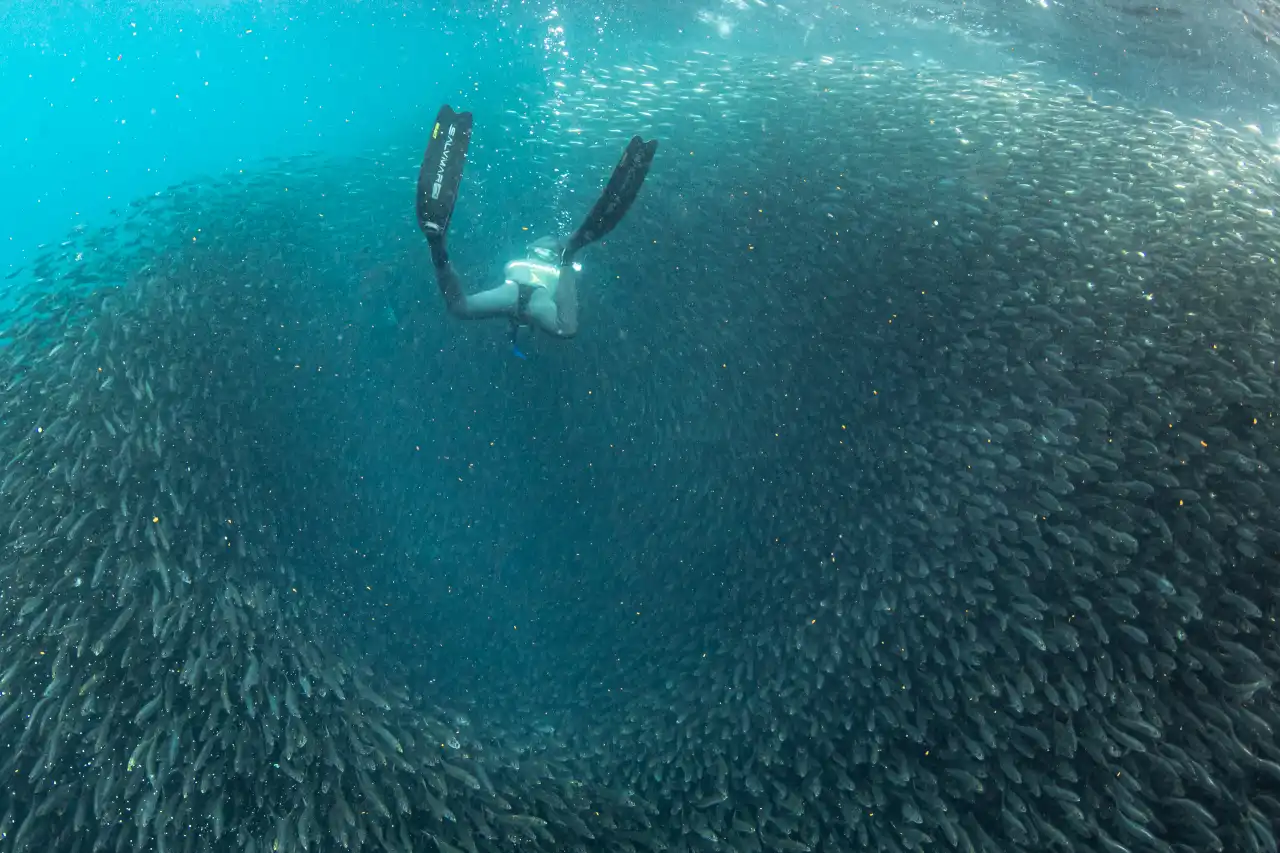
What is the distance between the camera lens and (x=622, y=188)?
25.0ft

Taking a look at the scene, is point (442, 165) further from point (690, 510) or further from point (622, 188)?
point (690, 510)

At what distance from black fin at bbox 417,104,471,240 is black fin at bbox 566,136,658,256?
166 centimetres

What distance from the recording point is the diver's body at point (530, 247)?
7102 millimetres

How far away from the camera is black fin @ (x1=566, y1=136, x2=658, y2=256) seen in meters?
7.50

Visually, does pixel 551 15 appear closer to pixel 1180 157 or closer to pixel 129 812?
pixel 1180 157

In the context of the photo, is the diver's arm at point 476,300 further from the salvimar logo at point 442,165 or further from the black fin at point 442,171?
the salvimar logo at point 442,165

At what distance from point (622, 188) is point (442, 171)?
6.88 feet

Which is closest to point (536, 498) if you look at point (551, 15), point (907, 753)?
point (907, 753)

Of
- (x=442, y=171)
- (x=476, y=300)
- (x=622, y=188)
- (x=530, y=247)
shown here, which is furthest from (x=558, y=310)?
(x=442, y=171)

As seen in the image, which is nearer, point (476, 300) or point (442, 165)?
point (442, 165)

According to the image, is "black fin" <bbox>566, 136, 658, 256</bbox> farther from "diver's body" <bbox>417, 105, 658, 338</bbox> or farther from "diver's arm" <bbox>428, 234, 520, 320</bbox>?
"diver's arm" <bbox>428, 234, 520, 320</bbox>

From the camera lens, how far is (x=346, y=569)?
6578 mm

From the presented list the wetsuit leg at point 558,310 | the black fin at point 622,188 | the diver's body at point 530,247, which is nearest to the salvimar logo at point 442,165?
the diver's body at point 530,247

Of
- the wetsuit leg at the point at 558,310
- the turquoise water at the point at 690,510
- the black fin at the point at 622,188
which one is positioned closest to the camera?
the turquoise water at the point at 690,510
